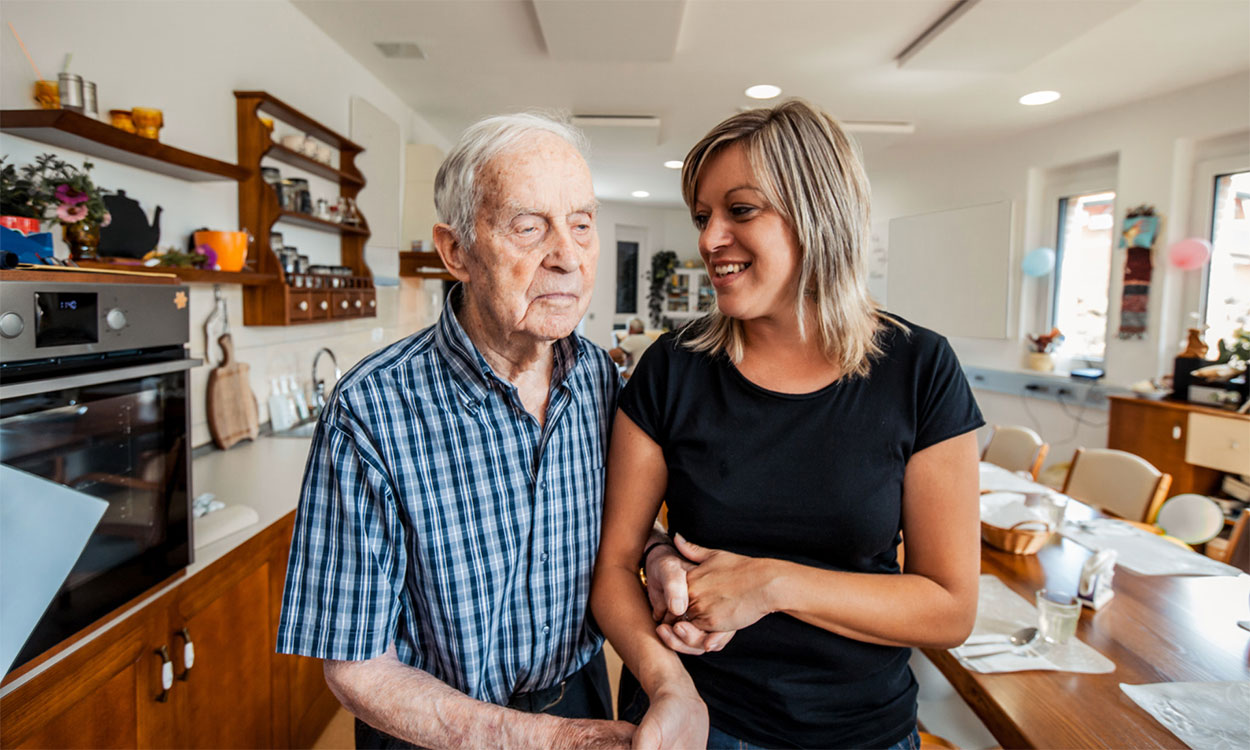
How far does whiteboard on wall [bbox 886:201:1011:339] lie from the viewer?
18.2 ft

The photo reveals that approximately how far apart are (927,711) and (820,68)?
3.31 metres

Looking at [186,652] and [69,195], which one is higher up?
[69,195]

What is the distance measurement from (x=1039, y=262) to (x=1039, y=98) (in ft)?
4.76

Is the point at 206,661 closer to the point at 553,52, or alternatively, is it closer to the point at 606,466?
the point at 606,466

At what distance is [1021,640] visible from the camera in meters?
1.44

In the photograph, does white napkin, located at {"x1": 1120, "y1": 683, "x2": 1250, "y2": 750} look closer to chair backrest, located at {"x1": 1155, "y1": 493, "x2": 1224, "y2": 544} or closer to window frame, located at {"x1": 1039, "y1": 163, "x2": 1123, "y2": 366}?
chair backrest, located at {"x1": 1155, "y1": 493, "x2": 1224, "y2": 544}

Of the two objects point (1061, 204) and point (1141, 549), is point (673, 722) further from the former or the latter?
point (1061, 204)

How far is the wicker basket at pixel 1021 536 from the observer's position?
1947 mm

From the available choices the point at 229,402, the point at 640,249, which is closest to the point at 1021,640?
the point at 229,402

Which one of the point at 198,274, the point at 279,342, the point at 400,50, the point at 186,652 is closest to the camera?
the point at 186,652

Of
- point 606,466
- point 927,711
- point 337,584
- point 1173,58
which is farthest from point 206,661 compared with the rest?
point 1173,58

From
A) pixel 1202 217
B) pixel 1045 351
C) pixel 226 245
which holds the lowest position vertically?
pixel 1045 351

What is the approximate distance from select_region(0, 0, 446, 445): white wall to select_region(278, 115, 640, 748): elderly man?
1484mm

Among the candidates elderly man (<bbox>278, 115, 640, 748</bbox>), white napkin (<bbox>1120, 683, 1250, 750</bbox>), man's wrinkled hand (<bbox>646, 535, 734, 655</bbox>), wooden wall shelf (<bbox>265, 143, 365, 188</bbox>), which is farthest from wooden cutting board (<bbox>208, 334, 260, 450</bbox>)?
white napkin (<bbox>1120, 683, 1250, 750</bbox>)
